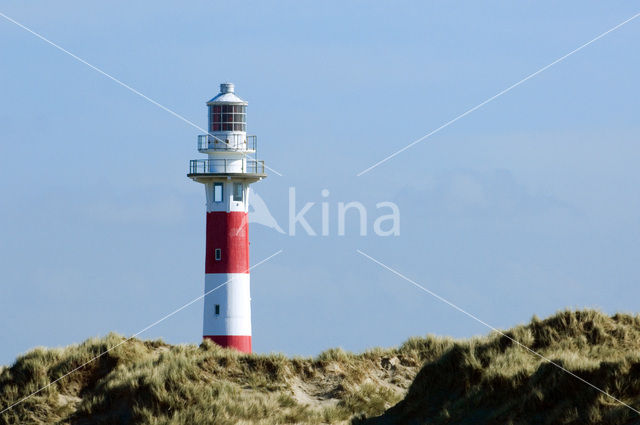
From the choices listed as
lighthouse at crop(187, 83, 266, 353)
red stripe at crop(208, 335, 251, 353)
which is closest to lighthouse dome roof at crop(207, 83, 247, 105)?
lighthouse at crop(187, 83, 266, 353)

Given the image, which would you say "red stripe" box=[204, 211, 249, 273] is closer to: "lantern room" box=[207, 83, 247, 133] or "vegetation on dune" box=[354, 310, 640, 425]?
"lantern room" box=[207, 83, 247, 133]

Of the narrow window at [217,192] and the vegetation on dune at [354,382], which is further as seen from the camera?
the narrow window at [217,192]

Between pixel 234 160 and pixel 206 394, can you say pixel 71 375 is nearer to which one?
pixel 206 394

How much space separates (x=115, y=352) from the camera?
2638 centimetres

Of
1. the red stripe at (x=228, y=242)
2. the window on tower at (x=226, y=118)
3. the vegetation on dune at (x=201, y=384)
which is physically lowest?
the vegetation on dune at (x=201, y=384)

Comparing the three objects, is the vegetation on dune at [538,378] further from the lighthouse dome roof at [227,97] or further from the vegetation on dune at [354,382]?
the lighthouse dome roof at [227,97]

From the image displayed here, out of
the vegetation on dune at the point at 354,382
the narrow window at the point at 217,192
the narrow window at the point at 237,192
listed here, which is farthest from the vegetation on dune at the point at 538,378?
the narrow window at the point at 217,192

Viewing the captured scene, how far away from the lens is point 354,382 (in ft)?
82.5

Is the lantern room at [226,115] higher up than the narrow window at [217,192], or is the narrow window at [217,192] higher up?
the lantern room at [226,115]

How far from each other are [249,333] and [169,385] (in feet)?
37.0

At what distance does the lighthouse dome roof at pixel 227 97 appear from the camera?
36.3 meters

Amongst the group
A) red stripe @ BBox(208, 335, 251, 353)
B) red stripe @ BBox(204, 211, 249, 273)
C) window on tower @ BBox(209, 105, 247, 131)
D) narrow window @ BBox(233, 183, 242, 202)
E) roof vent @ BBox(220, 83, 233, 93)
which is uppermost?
roof vent @ BBox(220, 83, 233, 93)

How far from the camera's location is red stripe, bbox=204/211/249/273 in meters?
34.5

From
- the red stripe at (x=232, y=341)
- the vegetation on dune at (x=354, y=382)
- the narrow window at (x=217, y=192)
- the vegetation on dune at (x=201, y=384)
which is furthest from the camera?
the narrow window at (x=217, y=192)
